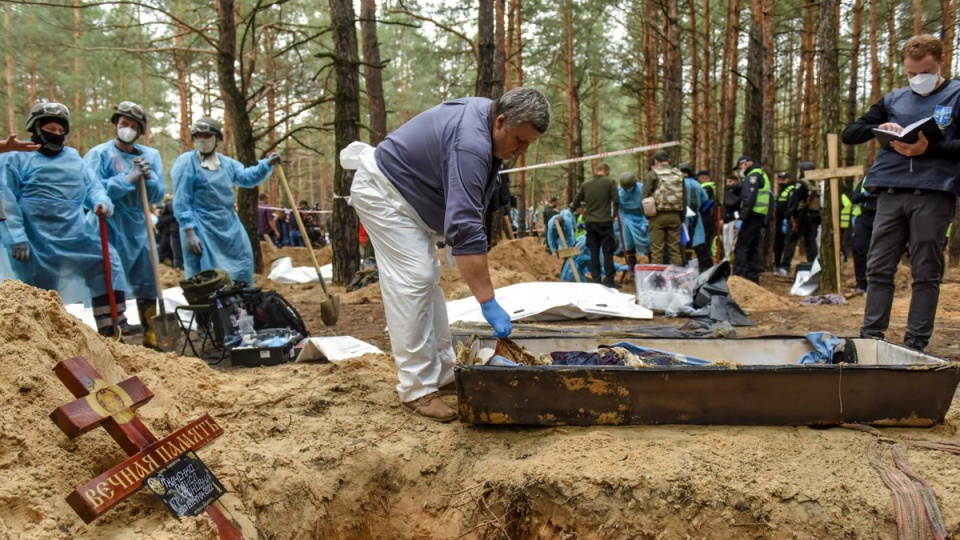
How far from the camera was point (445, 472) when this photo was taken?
8.60 feet

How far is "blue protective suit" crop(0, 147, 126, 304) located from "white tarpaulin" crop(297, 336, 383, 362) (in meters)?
1.90

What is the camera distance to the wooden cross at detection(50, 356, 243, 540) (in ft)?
6.09

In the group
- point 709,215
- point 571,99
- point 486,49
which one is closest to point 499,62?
point 486,49

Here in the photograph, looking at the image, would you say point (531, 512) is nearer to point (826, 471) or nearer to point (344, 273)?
point (826, 471)

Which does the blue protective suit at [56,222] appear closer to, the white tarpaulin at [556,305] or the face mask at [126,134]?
the face mask at [126,134]

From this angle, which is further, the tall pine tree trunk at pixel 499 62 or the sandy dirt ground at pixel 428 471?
the tall pine tree trunk at pixel 499 62

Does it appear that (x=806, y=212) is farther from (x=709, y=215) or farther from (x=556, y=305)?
(x=556, y=305)

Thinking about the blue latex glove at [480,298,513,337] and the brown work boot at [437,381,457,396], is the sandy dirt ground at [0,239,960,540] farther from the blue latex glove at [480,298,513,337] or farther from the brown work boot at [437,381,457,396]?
the blue latex glove at [480,298,513,337]

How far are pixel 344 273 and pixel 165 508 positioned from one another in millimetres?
7170

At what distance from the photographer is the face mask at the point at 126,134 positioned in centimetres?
519

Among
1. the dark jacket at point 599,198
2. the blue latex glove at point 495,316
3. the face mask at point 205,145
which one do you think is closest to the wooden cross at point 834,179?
the dark jacket at point 599,198

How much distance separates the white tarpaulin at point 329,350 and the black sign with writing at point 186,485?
2.10 meters

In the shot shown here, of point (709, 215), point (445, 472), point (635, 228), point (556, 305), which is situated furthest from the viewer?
point (635, 228)

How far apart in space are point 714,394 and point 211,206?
Result: 463 cm
